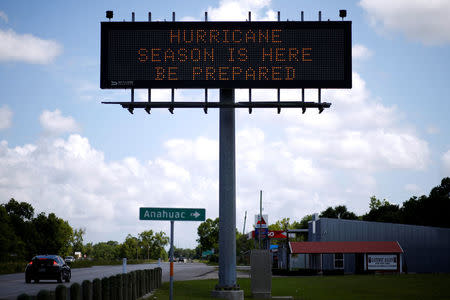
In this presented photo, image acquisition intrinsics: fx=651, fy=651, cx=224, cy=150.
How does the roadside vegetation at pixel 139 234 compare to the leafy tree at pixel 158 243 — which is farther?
the leafy tree at pixel 158 243

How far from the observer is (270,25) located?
2166 centimetres

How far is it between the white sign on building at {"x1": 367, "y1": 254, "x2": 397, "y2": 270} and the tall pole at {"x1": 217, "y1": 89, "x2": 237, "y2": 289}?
1576 inches

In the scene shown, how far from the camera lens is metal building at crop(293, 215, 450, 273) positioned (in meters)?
67.2

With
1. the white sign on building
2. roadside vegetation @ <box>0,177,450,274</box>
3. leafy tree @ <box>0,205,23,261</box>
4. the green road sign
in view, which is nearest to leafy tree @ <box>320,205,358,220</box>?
roadside vegetation @ <box>0,177,450,274</box>

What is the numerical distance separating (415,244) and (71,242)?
91711 millimetres

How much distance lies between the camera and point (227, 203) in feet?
76.9

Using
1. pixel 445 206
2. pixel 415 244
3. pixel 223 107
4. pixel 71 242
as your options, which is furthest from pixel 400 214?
pixel 223 107

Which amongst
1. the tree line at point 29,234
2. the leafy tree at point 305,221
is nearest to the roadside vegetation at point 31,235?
the tree line at point 29,234

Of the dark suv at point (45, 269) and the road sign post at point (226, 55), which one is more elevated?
the road sign post at point (226, 55)

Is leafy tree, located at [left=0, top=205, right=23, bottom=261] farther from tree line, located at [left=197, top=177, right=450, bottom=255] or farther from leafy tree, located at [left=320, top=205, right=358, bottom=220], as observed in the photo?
leafy tree, located at [left=320, top=205, right=358, bottom=220]

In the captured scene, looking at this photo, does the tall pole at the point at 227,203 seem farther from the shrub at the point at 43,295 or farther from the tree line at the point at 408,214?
the tree line at the point at 408,214

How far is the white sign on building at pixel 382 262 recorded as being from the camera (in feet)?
200

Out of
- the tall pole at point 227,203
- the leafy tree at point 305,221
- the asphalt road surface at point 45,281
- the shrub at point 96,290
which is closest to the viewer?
the shrub at point 96,290

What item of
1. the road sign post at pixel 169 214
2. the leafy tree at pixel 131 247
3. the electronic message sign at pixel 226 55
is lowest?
the leafy tree at pixel 131 247
